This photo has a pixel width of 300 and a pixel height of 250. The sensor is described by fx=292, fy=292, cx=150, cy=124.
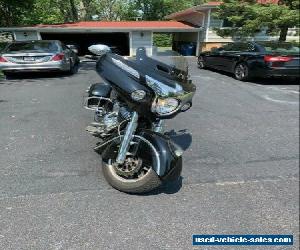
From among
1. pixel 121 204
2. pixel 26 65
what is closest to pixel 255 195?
pixel 121 204

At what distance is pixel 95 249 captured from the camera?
2297 millimetres

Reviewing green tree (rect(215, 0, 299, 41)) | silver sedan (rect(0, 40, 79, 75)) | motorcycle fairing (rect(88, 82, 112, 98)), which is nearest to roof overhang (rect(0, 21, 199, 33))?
green tree (rect(215, 0, 299, 41))

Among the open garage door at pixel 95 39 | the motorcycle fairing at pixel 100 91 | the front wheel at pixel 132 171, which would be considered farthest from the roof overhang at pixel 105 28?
the front wheel at pixel 132 171

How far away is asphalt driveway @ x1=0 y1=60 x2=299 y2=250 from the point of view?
2479 millimetres

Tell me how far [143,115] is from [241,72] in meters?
7.55

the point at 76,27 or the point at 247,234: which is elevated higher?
the point at 247,234

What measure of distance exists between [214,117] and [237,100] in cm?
156

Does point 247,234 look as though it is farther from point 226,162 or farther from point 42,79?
point 42,79

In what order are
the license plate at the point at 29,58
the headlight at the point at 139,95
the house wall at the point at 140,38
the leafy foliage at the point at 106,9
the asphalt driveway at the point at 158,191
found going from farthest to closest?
the leafy foliage at the point at 106,9
the house wall at the point at 140,38
the license plate at the point at 29,58
the headlight at the point at 139,95
the asphalt driveway at the point at 158,191

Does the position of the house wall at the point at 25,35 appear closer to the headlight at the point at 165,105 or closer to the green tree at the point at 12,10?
the green tree at the point at 12,10

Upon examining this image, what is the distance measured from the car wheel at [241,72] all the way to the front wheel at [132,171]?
7.19 meters

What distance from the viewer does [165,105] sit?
2.65 meters

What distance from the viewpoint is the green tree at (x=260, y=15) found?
13.8 meters

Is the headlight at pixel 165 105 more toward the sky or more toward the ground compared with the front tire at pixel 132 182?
more toward the sky
